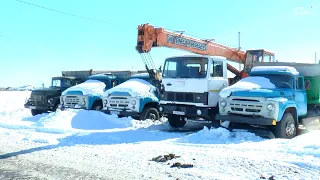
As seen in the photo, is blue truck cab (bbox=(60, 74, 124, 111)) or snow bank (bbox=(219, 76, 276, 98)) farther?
blue truck cab (bbox=(60, 74, 124, 111))

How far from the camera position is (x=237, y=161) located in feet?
22.9

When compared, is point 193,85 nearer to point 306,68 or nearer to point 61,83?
point 306,68

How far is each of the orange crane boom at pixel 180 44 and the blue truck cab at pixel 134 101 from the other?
1797 mm

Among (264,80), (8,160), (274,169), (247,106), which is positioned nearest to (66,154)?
(8,160)

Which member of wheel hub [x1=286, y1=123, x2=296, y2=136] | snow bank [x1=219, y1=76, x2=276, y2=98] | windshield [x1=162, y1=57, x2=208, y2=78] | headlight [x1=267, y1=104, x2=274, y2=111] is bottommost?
wheel hub [x1=286, y1=123, x2=296, y2=136]

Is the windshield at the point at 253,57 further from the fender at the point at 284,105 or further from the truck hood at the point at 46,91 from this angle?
the truck hood at the point at 46,91

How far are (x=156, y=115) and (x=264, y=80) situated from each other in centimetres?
513

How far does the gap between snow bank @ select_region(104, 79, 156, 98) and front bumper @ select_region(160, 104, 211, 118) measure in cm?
179

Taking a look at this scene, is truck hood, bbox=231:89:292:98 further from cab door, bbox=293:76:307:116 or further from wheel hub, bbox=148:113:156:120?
wheel hub, bbox=148:113:156:120

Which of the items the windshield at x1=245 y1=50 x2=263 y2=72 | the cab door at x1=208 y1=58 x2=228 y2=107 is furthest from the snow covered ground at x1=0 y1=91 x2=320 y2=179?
the windshield at x1=245 y1=50 x2=263 y2=72

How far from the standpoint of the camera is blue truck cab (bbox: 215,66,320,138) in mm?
9984

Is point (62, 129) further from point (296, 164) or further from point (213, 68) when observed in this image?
point (296, 164)

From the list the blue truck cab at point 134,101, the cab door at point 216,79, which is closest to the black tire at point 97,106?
the blue truck cab at point 134,101

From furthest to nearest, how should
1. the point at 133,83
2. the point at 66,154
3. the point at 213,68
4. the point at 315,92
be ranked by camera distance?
1. the point at 133,83
2. the point at 315,92
3. the point at 213,68
4. the point at 66,154
